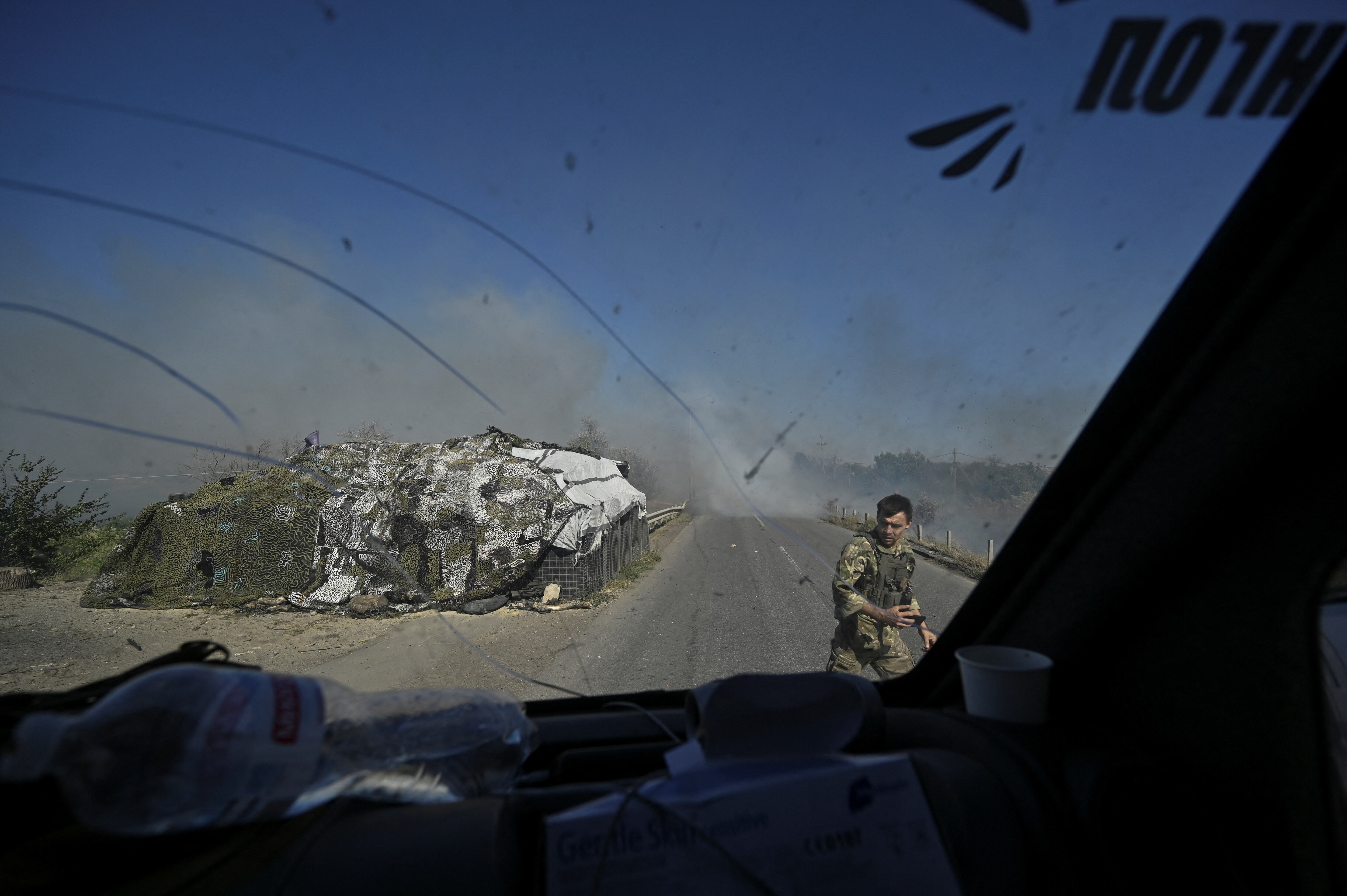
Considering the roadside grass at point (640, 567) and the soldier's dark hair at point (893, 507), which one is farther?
the roadside grass at point (640, 567)

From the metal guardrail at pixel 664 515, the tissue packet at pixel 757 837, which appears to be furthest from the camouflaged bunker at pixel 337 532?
the tissue packet at pixel 757 837

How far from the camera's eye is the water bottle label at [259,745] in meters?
1.16

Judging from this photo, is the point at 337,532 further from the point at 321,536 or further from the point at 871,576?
the point at 871,576

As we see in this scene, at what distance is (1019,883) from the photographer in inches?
56.7

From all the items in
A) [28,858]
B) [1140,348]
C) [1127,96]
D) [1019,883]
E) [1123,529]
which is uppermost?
[1127,96]

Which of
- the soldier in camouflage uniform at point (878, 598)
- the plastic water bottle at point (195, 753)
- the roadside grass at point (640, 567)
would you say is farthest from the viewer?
the roadside grass at point (640, 567)

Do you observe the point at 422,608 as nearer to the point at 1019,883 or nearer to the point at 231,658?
the point at 231,658

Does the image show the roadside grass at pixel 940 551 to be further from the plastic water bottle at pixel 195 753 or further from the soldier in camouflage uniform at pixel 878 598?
the plastic water bottle at pixel 195 753

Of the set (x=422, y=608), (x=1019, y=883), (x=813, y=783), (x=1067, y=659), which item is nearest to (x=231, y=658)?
(x=422, y=608)

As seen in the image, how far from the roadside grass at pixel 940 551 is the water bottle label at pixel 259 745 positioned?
1.92 metres

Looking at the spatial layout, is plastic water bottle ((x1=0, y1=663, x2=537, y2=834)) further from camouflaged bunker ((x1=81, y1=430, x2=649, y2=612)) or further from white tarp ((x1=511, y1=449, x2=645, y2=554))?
white tarp ((x1=511, y1=449, x2=645, y2=554))

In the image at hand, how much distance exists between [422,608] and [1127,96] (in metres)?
2.52

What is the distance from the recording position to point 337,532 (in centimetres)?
229

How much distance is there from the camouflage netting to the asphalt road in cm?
67
